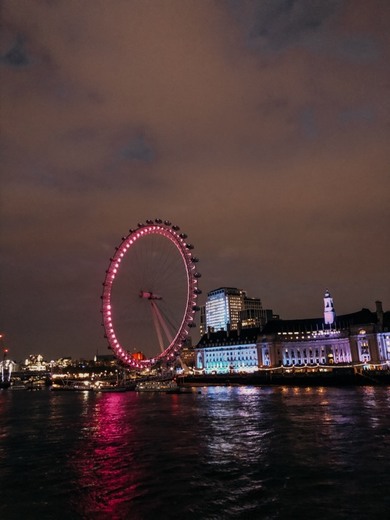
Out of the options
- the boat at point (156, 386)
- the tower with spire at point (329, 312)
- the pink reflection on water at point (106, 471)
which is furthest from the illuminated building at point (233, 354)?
the pink reflection on water at point (106, 471)

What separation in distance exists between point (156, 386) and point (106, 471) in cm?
8805

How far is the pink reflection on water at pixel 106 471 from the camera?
19.0 metres

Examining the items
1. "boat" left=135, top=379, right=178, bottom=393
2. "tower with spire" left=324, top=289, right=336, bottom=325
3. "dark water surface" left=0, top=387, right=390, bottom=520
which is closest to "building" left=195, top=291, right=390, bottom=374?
"tower with spire" left=324, top=289, right=336, bottom=325

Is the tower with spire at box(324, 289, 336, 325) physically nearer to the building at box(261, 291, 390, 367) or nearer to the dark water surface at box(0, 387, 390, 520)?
the building at box(261, 291, 390, 367)

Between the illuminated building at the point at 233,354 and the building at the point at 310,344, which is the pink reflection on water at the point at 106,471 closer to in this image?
the building at the point at 310,344

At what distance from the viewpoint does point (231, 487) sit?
A: 69.6ft

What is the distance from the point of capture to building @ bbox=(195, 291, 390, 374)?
476ft

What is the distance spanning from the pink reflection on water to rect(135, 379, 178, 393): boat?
66889 millimetres

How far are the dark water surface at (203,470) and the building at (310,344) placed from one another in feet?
355

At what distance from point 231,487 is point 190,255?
2681 inches

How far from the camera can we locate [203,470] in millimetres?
24750

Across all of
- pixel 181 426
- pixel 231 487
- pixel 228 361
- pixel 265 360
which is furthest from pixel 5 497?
pixel 228 361

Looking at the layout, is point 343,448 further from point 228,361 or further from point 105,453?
point 228,361

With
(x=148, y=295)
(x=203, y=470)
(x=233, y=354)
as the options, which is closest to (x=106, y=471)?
(x=203, y=470)
